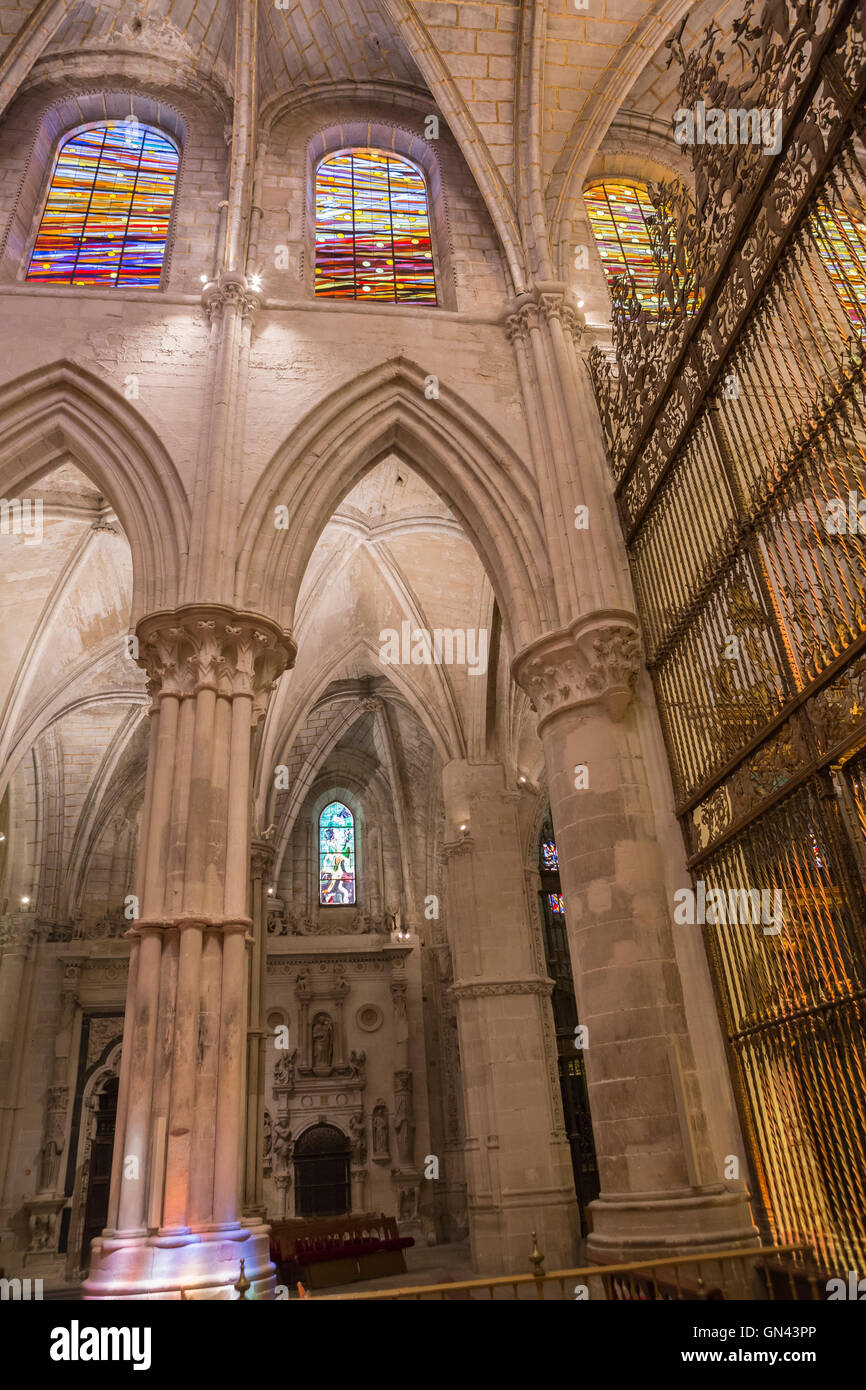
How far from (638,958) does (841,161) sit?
201 inches

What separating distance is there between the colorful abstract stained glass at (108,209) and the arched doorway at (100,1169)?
12.9 meters

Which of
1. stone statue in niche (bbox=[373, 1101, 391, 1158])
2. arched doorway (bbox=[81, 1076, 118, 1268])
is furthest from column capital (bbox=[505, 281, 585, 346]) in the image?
stone statue in niche (bbox=[373, 1101, 391, 1158])

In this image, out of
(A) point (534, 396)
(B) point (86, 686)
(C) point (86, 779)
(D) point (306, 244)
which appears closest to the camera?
(A) point (534, 396)

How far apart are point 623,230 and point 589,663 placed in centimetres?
733

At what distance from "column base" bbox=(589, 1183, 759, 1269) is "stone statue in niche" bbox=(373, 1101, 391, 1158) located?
12.7 metres

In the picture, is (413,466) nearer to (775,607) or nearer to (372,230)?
(372,230)

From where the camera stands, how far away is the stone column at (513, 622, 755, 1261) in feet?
20.2

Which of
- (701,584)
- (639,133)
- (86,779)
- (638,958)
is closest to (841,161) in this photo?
(701,584)

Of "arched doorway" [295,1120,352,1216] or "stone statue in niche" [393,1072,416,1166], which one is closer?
"arched doorway" [295,1120,352,1216]

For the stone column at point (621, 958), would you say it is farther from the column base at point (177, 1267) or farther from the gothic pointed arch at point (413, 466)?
the column base at point (177, 1267)

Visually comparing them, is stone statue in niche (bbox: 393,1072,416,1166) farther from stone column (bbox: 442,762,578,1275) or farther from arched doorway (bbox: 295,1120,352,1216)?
stone column (bbox: 442,762,578,1275)

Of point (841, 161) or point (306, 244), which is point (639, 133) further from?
point (841, 161)

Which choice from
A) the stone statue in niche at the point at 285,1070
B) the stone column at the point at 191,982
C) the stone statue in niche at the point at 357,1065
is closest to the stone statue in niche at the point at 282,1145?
the stone statue in niche at the point at 285,1070
